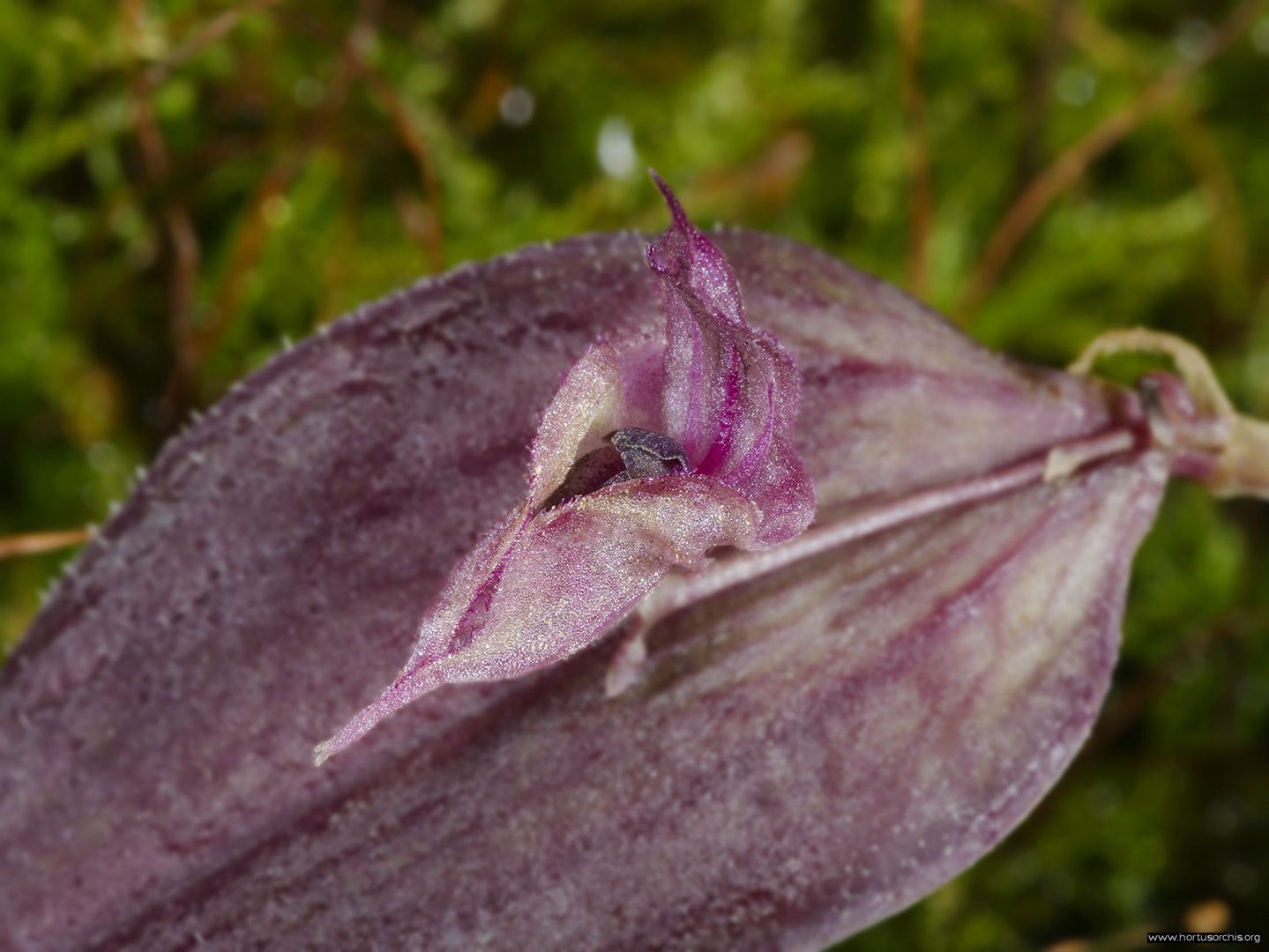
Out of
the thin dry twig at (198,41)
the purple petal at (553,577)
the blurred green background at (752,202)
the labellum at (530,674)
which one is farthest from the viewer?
the blurred green background at (752,202)

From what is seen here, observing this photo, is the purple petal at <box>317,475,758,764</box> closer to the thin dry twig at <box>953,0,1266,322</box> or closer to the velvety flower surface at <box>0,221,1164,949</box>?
the velvety flower surface at <box>0,221,1164,949</box>

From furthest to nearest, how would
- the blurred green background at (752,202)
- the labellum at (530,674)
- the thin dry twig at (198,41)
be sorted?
the blurred green background at (752,202) → the thin dry twig at (198,41) → the labellum at (530,674)

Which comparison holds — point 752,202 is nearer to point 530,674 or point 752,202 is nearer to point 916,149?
point 916,149

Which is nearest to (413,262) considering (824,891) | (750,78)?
(750,78)

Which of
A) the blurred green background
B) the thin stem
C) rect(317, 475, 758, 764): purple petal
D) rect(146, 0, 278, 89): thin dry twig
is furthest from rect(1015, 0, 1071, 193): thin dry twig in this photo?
rect(317, 475, 758, 764): purple petal

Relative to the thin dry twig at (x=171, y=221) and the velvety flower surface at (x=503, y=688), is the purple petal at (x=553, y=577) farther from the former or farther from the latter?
the thin dry twig at (x=171, y=221)

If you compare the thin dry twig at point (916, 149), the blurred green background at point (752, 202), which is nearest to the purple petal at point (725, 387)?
the blurred green background at point (752, 202)

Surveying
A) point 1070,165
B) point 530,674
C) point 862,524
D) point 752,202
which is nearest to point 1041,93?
point 1070,165
